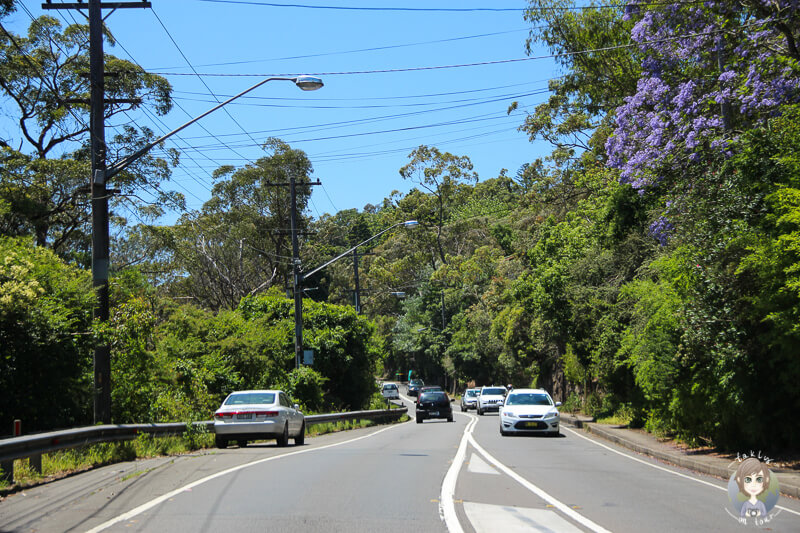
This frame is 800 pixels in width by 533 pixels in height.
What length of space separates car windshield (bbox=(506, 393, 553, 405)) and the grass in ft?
33.7

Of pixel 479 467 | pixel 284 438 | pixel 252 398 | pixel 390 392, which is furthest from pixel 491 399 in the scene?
pixel 479 467

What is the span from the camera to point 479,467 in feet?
46.1

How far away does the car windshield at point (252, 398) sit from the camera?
1916 centimetres

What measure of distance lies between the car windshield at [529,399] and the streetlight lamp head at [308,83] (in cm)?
1353

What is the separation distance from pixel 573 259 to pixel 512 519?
2747 centimetres

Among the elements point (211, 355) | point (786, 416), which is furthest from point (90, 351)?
point (786, 416)

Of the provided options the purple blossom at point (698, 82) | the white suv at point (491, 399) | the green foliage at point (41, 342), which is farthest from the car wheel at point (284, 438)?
the white suv at point (491, 399)

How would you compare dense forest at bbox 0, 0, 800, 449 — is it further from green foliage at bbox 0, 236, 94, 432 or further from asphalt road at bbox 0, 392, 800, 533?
asphalt road at bbox 0, 392, 800, 533

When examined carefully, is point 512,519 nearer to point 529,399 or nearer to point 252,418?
point 252,418

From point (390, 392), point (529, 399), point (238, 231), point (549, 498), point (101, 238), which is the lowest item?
point (549, 498)

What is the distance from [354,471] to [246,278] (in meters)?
43.9

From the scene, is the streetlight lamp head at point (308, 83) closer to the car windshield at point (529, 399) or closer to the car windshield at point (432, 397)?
the car windshield at point (529, 399)

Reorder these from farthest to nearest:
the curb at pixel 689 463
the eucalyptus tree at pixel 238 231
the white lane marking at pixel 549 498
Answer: the eucalyptus tree at pixel 238 231 → the curb at pixel 689 463 → the white lane marking at pixel 549 498

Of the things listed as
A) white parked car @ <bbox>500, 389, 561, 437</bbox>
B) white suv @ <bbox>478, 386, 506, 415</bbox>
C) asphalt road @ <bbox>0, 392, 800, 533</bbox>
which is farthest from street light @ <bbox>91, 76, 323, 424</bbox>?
white suv @ <bbox>478, 386, 506, 415</bbox>
